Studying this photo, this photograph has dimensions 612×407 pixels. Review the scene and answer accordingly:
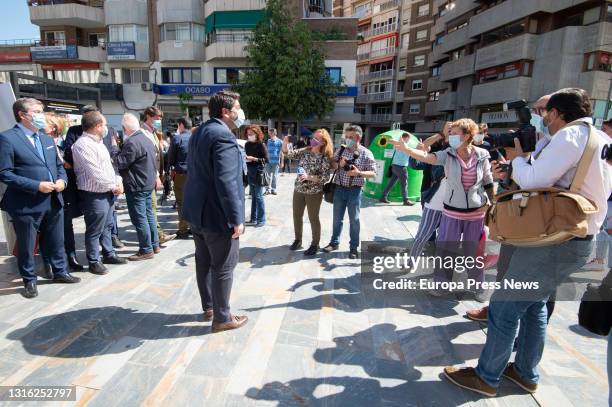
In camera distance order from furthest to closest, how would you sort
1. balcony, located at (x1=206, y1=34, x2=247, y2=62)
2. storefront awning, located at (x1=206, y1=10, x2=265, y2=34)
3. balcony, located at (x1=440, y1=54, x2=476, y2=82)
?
balcony, located at (x1=440, y1=54, x2=476, y2=82), balcony, located at (x1=206, y1=34, x2=247, y2=62), storefront awning, located at (x1=206, y1=10, x2=265, y2=34)

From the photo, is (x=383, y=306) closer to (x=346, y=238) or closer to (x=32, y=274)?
(x=346, y=238)

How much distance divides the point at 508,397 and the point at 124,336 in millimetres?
2976

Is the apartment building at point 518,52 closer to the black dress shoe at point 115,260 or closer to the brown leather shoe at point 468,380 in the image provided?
the brown leather shoe at point 468,380

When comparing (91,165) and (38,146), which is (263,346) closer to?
(91,165)

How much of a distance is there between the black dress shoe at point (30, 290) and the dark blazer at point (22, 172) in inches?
29.8

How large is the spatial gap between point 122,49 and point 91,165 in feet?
84.5

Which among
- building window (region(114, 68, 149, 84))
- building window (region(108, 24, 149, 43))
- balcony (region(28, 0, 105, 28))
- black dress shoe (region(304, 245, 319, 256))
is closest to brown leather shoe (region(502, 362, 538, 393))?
black dress shoe (region(304, 245, 319, 256))

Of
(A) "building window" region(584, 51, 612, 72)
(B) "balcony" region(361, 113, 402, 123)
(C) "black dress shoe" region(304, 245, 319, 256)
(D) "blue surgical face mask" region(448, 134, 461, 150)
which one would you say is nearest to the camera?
(D) "blue surgical face mask" region(448, 134, 461, 150)

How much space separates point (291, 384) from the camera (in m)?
2.31

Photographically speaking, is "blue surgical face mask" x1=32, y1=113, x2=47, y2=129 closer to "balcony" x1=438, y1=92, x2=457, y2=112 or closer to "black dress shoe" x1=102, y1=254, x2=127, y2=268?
"black dress shoe" x1=102, y1=254, x2=127, y2=268

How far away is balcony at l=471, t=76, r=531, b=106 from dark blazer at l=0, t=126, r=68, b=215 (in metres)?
25.7

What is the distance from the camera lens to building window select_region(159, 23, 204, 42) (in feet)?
79.0

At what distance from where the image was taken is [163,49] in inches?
945

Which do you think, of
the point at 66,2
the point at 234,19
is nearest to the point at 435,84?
the point at 234,19
